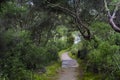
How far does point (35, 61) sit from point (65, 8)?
394 centimetres

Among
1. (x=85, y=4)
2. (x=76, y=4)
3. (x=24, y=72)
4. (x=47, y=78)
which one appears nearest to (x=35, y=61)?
(x=24, y=72)

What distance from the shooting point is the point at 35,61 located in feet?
46.3

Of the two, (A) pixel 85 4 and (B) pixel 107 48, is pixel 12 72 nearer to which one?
(B) pixel 107 48

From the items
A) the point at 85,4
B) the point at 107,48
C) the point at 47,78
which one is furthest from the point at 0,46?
the point at 85,4

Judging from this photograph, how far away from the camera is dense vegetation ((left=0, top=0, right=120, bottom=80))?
11.9 m

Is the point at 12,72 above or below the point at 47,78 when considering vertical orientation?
above

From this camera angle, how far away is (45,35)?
25781 millimetres

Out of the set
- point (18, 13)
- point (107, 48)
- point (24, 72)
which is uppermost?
point (18, 13)

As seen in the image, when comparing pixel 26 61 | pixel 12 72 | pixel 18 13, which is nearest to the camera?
pixel 12 72

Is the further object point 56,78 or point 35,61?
point 56,78

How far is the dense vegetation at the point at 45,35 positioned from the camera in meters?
11.9

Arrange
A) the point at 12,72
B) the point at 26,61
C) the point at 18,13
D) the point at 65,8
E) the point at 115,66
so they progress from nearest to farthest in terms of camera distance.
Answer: the point at 12,72, the point at 115,66, the point at 26,61, the point at 65,8, the point at 18,13

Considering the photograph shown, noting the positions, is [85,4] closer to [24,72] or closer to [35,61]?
[35,61]

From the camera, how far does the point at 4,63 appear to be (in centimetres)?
1148
